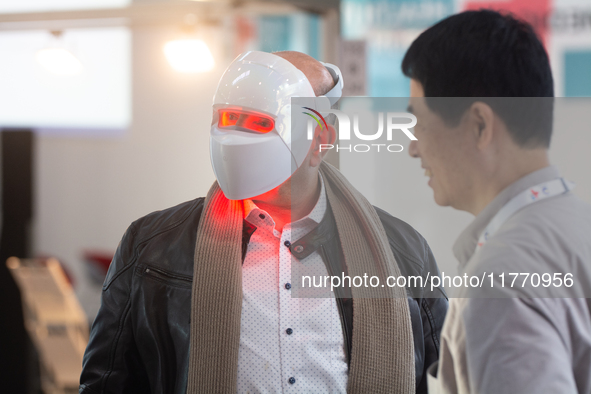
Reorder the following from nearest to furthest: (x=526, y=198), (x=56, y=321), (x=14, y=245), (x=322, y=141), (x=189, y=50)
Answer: (x=526, y=198), (x=322, y=141), (x=189, y=50), (x=56, y=321), (x=14, y=245)

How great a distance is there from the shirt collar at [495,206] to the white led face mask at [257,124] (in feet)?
0.93

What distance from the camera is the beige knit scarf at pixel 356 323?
0.90 metres

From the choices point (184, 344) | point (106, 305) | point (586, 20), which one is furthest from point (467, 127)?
point (106, 305)

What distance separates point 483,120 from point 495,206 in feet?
0.37

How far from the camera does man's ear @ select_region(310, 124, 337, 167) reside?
2.60ft

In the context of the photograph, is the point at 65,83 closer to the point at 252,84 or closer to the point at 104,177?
the point at 104,177

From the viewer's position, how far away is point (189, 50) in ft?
8.79

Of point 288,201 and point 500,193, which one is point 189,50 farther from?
point 500,193

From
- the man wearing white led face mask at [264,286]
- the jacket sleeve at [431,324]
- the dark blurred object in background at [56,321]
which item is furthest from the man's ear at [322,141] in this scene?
the dark blurred object in background at [56,321]

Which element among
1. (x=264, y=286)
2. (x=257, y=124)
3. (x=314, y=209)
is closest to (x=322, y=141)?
(x=257, y=124)

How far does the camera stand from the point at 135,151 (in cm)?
341

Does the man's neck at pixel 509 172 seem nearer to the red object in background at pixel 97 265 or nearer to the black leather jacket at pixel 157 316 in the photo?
the black leather jacket at pixel 157 316

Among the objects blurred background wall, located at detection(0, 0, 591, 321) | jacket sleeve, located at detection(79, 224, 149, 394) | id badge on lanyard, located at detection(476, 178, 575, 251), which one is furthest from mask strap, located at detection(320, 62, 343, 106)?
blurred background wall, located at detection(0, 0, 591, 321)

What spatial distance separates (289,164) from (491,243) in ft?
1.08
